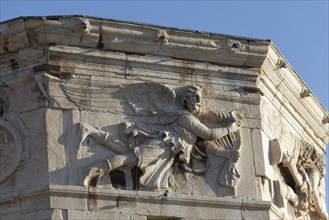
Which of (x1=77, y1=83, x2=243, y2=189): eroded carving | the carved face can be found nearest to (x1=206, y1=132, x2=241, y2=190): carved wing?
(x1=77, y1=83, x2=243, y2=189): eroded carving

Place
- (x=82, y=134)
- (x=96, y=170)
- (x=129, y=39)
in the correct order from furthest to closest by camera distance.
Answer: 1. (x=129, y=39)
2. (x=82, y=134)
3. (x=96, y=170)

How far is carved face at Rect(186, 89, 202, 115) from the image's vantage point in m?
14.1

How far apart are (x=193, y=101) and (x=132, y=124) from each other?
2.60 ft

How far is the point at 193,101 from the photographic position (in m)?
14.1

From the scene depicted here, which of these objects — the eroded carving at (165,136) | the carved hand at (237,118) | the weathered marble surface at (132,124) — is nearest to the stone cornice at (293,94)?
the weathered marble surface at (132,124)

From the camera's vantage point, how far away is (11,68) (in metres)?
14.0

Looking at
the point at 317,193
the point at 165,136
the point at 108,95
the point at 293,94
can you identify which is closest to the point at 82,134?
the point at 108,95

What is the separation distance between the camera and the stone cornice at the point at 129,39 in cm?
1388

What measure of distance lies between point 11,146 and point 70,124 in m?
0.73

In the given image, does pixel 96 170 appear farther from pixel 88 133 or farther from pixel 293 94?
pixel 293 94

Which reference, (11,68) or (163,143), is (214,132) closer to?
(163,143)

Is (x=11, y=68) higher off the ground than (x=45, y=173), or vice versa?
(x=11, y=68)

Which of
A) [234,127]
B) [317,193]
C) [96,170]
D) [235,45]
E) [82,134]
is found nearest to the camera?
[96,170]

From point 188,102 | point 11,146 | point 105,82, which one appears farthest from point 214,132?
point 11,146
